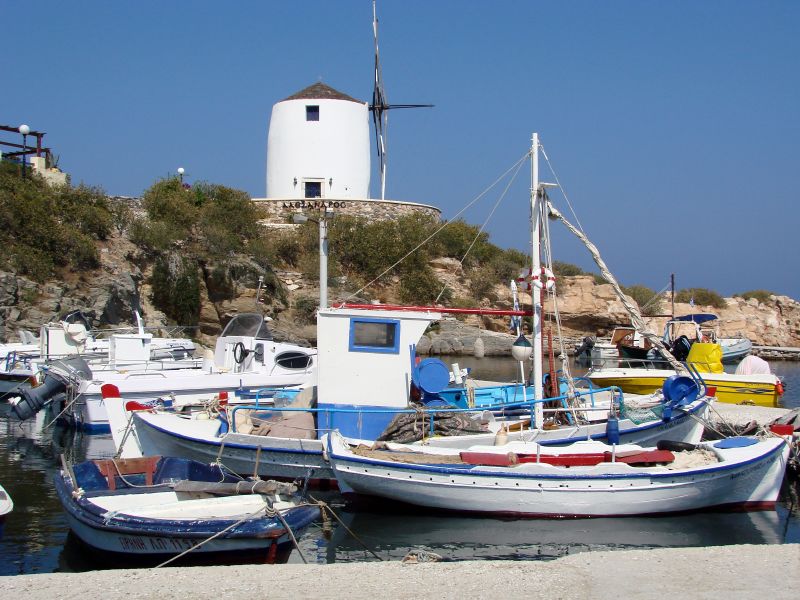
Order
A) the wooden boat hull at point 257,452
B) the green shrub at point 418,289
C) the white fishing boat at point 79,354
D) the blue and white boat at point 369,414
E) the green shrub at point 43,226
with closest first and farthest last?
the wooden boat hull at point 257,452, the blue and white boat at point 369,414, the white fishing boat at point 79,354, the green shrub at point 43,226, the green shrub at point 418,289

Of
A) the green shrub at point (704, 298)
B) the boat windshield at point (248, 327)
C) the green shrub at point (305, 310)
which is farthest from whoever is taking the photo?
the green shrub at point (704, 298)

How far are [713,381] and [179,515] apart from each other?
15444 mm

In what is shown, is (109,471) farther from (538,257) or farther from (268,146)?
(268,146)

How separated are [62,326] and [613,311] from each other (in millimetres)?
29674

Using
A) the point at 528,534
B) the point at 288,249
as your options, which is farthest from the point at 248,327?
the point at 288,249

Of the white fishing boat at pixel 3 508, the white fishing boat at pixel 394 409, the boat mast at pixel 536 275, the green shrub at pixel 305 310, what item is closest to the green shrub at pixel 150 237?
the green shrub at pixel 305 310

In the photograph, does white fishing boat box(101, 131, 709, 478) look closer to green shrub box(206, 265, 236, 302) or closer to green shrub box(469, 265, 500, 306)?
green shrub box(206, 265, 236, 302)

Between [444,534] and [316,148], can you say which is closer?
[444,534]

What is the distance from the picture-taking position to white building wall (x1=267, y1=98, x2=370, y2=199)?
4450 centimetres

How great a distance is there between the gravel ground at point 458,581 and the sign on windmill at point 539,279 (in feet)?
20.6

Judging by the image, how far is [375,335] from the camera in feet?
44.0

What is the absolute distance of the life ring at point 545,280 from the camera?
13.2 m

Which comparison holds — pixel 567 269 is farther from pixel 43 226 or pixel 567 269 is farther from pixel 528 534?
pixel 528 534

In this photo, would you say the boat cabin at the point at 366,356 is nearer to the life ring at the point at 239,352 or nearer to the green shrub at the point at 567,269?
the life ring at the point at 239,352
